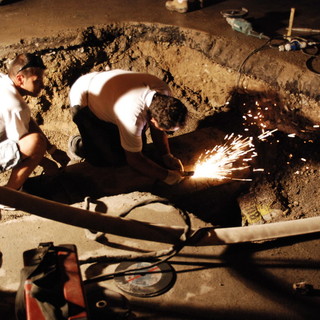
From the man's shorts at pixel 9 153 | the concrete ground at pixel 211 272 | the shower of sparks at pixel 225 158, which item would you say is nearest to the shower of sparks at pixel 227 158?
the shower of sparks at pixel 225 158

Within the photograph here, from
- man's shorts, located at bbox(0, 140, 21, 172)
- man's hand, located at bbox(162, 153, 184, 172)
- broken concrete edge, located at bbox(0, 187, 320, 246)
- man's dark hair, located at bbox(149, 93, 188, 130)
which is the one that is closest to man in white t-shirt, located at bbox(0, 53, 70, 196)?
man's shorts, located at bbox(0, 140, 21, 172)

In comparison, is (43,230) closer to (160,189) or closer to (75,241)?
(75,241)

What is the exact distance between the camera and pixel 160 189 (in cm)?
368

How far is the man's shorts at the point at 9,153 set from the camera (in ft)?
9.92

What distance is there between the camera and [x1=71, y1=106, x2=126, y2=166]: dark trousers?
3439mm

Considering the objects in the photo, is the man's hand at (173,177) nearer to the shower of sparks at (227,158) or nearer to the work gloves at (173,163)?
the work gloves at (173,163)

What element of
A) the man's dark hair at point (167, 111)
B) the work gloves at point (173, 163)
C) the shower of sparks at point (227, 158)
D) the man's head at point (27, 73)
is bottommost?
the shower of sparks at point (227, 158)

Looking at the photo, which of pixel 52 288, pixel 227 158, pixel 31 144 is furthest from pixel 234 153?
pixel 52 288

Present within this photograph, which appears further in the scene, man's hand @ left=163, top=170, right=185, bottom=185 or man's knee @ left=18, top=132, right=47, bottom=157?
man's hand @ left=163, top=170, right=185, bottom=185

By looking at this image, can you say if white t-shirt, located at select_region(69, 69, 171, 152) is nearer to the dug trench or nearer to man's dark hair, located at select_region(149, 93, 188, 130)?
man's dark hair, located at select_region(149, 93, 188, 130)

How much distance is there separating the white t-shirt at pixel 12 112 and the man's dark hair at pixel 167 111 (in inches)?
45.4

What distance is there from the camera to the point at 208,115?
4.92 m

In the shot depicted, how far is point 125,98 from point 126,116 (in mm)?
163

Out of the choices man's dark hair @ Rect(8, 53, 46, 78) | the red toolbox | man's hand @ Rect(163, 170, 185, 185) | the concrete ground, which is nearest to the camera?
the red toolbox
